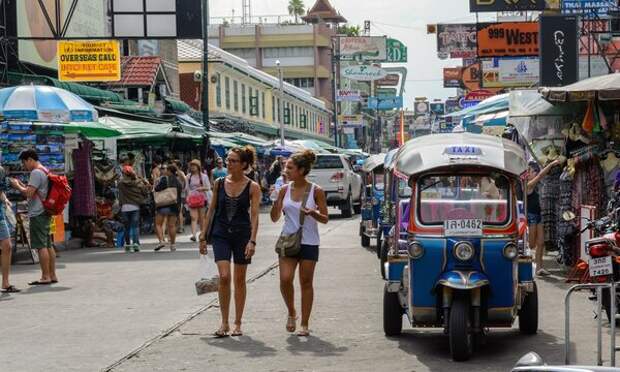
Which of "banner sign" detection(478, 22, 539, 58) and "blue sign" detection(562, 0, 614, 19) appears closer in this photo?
"blue sign" detection(562, 0, 614, 19)

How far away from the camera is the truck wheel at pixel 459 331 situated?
919 cm

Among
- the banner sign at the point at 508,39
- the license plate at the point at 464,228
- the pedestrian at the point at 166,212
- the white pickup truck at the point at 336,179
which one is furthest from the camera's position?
the white pickup truck at the point at 336,179

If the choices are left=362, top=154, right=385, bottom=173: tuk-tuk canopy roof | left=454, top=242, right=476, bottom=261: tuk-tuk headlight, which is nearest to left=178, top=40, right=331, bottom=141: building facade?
left=362, top=154, right=385, bottom=173: tuk-tuk canopy roof

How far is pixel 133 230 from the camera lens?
21.3m

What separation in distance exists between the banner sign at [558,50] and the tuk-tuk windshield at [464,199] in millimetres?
16500

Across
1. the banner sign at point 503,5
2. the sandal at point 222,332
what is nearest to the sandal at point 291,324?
the sandal at point 222,332

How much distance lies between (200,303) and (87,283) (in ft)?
9.87

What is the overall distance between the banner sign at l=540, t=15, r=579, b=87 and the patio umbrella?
10.9 m

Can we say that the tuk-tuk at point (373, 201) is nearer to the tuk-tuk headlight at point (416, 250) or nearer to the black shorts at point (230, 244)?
the black shorts at point (230, 244)

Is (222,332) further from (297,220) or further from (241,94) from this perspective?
(241,94)

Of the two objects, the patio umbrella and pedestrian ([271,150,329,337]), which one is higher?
the patio umbrella

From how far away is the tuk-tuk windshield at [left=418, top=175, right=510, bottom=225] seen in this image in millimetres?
10041

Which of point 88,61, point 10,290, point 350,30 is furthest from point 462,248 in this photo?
point 350,30

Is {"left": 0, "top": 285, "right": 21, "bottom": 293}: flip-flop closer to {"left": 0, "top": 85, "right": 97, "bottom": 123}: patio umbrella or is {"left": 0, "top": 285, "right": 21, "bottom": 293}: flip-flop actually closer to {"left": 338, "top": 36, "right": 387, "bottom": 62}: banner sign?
{"left": 0, "top": 85, "right": 97, "bottom": 123}: patio umbrella
